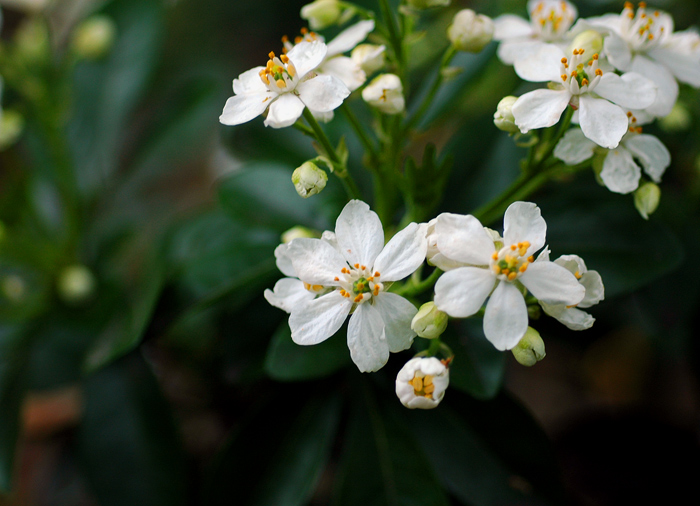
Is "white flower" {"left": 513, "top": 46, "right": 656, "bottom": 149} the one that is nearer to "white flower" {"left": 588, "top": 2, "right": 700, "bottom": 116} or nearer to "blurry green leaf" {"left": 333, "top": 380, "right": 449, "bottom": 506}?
"white flower" {"left": 588, "top": 2, "right": 700, "bottom": 116}

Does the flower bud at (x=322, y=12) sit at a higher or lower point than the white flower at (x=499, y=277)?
higher

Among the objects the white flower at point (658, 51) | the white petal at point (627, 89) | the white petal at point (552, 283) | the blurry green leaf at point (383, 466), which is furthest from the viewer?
the blurry green leaf at point (383, 466)

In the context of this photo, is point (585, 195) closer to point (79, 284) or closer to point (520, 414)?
point (520, 414)

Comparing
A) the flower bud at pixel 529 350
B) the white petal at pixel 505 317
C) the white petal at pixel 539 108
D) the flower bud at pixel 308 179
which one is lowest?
the flower bud at pixel 529 350

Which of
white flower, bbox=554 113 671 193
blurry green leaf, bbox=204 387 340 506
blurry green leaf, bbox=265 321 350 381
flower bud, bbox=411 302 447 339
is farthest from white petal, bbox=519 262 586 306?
blurry green leaf, bbox=204 387 340 506

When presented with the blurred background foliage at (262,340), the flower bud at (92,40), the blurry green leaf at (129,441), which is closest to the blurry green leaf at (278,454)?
the blurred background foliage at (262,340)

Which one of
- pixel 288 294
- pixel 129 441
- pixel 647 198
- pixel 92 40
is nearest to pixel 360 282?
pixel 288 294

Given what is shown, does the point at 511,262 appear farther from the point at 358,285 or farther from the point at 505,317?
the point at 358,285

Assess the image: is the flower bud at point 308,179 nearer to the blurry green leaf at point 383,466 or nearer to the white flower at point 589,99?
the white flower at point 589,99

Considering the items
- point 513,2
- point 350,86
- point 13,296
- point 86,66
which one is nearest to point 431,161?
point 350,86
